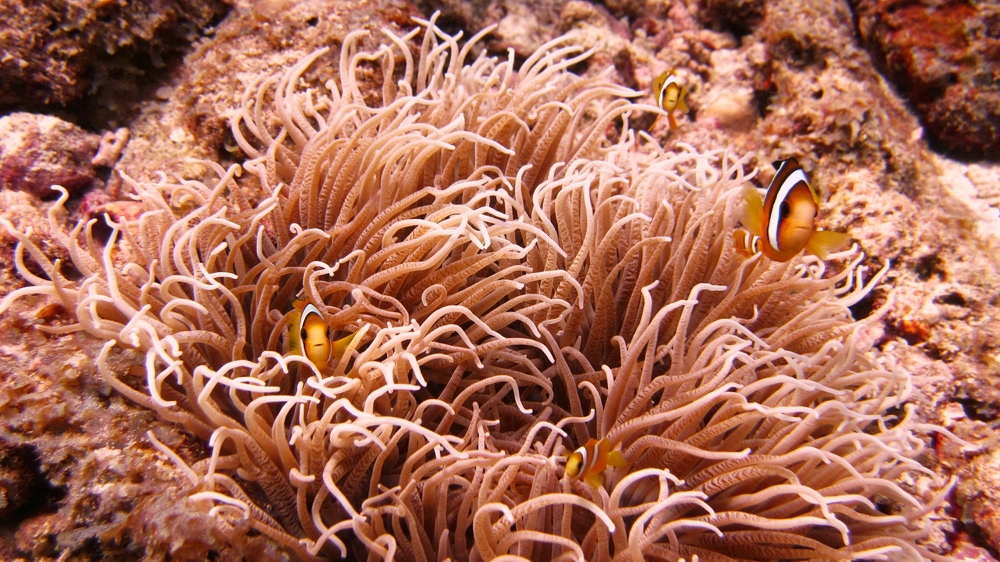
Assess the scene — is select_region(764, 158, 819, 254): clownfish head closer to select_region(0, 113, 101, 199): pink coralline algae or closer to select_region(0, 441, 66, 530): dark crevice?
select_region(0, 441, 66, 530): dark crevice

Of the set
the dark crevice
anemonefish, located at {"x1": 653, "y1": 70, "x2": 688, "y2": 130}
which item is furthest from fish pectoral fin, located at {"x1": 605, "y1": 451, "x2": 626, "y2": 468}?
anemonefish, located at {"x1": 653, "y1": 70, "x2": 688, "y2": 130}

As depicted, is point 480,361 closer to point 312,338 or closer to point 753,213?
point 312,338

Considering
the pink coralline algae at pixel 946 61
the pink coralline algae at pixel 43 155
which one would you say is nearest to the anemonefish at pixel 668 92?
the pink coralline algae at pixel 946 61

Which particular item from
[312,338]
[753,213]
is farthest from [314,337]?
[753,213]

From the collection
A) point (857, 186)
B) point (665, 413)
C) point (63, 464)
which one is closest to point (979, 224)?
point (857, 186)

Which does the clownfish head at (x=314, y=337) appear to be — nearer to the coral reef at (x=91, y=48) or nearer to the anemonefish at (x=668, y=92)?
the coral reef at (x=91, y=48)

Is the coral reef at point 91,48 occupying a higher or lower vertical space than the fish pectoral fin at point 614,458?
higher
